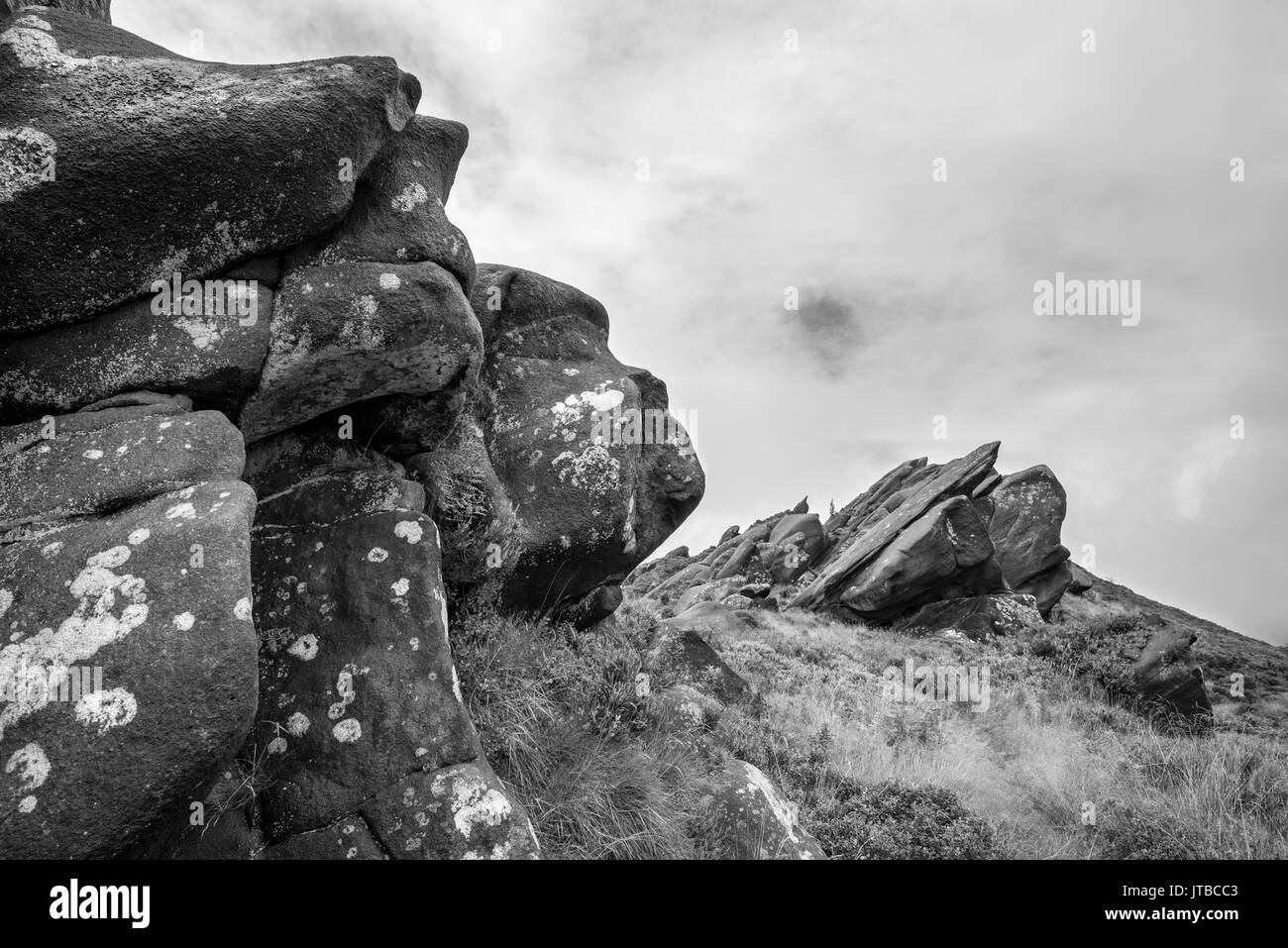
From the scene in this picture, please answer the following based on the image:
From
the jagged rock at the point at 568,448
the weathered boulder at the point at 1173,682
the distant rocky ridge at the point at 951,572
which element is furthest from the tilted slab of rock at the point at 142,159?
the distant rocky ridge at the point at 951,572

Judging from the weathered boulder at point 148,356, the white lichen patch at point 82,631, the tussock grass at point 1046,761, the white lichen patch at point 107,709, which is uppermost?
the weathered boulder at point 148,356

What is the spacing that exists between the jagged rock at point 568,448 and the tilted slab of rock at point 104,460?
385 cm

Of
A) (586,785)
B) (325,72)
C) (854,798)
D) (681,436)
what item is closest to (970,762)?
(854,798)

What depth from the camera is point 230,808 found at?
16.6ft

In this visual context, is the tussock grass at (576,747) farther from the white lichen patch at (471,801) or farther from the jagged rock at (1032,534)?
the jagged rock at (1032,534)

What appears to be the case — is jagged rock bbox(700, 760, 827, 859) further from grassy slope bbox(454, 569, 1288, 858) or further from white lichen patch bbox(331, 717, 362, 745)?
white lichen patch bbox(331, 717, 362, 745)

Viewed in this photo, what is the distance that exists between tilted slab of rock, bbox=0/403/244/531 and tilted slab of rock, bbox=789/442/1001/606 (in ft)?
86.1

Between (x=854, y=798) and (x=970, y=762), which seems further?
(x=970, y=762)

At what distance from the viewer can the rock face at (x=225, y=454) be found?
13.1 ft
